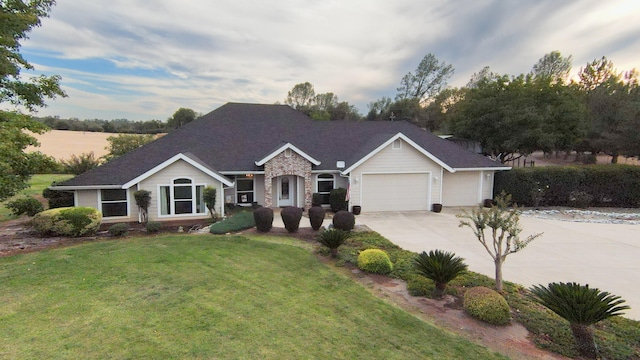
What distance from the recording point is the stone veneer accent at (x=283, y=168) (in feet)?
61.0

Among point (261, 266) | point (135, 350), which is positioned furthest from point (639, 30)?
point (135, 350)

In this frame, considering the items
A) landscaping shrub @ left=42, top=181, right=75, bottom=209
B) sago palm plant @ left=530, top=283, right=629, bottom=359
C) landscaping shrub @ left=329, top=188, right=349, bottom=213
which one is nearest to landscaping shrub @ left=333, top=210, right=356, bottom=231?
landscaping shrub @ left=329, top=188, right=349, bottom=213

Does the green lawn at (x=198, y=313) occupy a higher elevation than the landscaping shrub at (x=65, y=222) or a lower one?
lower

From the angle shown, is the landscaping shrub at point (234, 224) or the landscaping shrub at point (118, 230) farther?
the landscaping shrub at point (234, 224)

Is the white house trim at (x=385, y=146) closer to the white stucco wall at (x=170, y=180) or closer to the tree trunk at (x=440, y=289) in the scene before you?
the white stucco wall at (x=170, y=180)

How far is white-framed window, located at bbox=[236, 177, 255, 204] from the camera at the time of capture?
64.6 feet

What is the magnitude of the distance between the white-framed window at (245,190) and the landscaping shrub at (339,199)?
5.13 meters

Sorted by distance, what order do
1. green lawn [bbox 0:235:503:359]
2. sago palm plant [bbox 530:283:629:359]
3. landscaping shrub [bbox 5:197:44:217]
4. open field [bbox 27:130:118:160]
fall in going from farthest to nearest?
open field [bbox 27:130:118:160], landscaping shrub [bbox 5:197:44:217], sago palm plant [bbox 530:283:629:359], green lawn [bbox 0:235:503:359]

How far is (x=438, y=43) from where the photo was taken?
23.1 meters

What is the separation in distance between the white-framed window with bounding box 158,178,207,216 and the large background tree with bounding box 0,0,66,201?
539 cm

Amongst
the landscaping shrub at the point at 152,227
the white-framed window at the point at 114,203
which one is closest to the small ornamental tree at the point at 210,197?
the landscaping shrub at the point at 152,227

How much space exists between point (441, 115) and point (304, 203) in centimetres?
4524

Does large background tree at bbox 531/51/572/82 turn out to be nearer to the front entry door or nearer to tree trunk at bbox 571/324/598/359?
the front entry door

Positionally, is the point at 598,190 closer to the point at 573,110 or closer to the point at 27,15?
the point at 573,110
